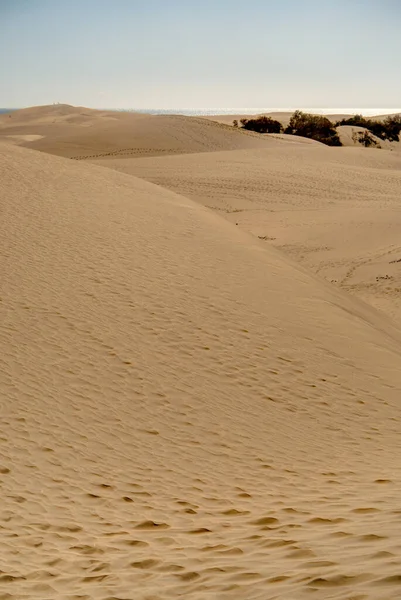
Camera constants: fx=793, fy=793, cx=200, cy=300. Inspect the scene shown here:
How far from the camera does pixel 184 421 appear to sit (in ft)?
26.1

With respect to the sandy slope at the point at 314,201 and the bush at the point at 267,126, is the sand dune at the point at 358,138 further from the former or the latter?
the sandy slope at the point at 314,201

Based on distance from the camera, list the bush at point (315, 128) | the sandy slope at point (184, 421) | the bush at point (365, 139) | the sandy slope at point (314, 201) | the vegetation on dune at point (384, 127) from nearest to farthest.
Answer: the sandy slope at point (184, 421), the sandy slope at point (314, 201), the bush at point (315, 128), the bush at point (365, 139), the vegetation on dune at point (384, 127)

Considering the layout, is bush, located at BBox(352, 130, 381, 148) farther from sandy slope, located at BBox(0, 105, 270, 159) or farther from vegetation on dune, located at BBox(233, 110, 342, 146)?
sandy slope, located at BBox(0, 105, 270, 159)

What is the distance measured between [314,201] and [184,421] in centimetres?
1779

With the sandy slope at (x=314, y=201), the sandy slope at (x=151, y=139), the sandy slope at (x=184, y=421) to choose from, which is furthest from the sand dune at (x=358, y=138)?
the sandy slope at (x=184, y=421)

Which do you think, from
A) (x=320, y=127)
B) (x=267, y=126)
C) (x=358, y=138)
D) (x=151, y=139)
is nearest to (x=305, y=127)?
(x=320, y=127)

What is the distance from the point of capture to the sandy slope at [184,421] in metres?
4.96

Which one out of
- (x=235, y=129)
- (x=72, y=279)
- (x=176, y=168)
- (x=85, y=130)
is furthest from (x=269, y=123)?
(x=72, y=279)

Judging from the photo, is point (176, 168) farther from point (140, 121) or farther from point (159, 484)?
point (159, 484)

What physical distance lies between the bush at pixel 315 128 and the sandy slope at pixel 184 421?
3892 cm

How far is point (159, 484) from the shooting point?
22.2 feet

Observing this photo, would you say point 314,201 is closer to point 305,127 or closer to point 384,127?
point 305,127

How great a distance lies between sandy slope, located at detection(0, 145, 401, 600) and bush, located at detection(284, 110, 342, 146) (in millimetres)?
38921

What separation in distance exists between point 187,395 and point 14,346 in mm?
2113
